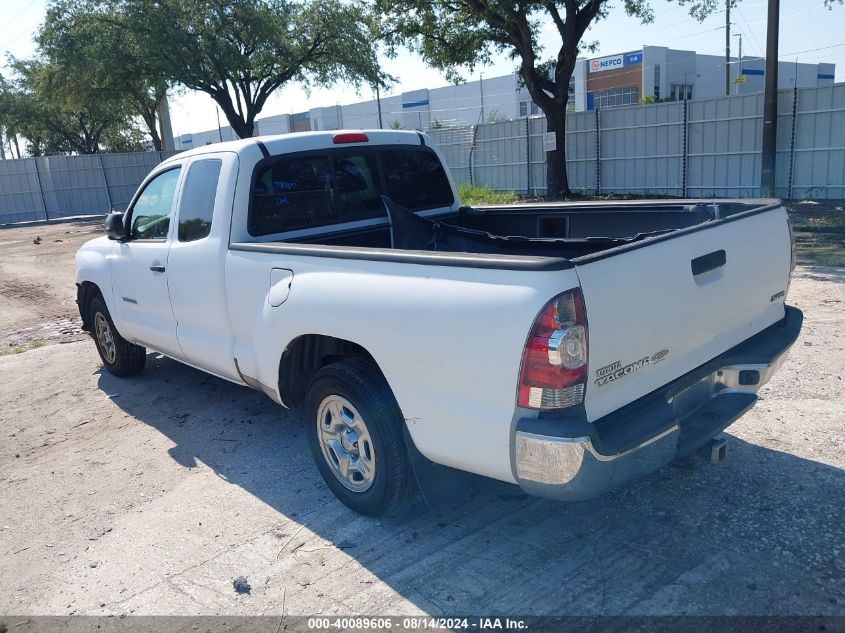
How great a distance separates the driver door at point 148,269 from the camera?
5.17 m

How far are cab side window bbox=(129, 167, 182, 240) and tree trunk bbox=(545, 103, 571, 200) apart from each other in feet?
53.0

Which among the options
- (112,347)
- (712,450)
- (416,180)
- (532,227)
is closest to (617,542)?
(712,450)

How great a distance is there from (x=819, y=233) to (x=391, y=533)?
11.8m

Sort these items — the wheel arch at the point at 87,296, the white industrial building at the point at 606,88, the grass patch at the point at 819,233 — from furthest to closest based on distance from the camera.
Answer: the white industrial building at the point at 606,88 → the grass patch at the point at 819,233 → the wheel arch at the point at 87,296

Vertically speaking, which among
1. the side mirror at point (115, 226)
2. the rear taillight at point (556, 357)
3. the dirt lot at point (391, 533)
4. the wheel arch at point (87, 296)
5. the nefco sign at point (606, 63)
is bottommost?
the dirt lot at point (391, 533)

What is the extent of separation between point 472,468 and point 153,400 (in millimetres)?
4004

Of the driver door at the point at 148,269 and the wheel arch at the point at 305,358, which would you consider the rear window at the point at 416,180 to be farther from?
the wheel arch at the point at 305,358

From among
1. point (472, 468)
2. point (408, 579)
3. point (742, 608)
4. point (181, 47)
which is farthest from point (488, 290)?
point (181, 47)

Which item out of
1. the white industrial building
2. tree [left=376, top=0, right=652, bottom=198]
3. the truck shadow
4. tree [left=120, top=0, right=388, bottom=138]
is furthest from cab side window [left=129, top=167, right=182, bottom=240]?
the white industrial building

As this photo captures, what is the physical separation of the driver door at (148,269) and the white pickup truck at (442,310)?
24 mm

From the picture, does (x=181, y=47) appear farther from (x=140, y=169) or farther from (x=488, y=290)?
(x=488, y=290)

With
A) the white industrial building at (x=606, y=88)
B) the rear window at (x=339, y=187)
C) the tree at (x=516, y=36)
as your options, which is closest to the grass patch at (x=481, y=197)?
the tree at (x=516, y=36)

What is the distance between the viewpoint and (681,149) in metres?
19.5

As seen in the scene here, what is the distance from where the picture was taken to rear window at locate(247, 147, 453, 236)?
15.0ft
